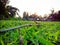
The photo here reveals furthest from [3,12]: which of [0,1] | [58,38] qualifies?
[58,38]

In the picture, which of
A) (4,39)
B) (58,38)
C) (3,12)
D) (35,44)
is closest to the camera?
(35,44)

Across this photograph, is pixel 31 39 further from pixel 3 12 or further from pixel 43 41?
pixel 3 12

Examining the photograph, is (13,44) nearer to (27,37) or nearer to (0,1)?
(27,37)

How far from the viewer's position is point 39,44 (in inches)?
35.4

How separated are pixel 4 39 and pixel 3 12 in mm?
3385

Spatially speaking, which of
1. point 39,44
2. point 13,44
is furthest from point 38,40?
point 13,44

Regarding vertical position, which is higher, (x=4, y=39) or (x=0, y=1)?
(x=0, y=1)

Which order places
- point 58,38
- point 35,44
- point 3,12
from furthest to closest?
point 3,12 → point 58,38 → point 35,44

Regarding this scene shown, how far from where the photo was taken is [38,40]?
888mm

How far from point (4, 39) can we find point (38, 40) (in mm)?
230

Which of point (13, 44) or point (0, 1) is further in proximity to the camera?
point (0, 1)

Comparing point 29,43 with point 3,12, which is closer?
point 29,43

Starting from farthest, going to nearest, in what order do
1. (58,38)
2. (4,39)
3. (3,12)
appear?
(3,12)
(58,38)
(4,39)

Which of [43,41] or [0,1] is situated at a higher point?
[0,1]
